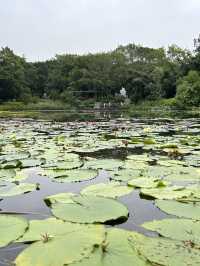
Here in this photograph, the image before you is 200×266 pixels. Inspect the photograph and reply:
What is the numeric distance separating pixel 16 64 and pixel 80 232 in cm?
4729

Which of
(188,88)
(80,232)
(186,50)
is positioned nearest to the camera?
(80,232)

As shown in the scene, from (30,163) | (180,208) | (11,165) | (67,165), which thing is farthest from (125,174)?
(11,165)

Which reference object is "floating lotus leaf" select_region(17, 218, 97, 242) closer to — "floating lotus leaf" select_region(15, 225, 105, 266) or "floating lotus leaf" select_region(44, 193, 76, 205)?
"floating lotus leaf" select_region(15, 225, 105, 266)

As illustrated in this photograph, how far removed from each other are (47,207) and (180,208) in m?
1.14

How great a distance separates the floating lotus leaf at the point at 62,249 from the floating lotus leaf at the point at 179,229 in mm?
385

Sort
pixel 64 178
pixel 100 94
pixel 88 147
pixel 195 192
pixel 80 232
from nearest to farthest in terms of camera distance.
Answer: pixel 80 232 < pixel 195 192 < pixel 64 178 < pixel 88 147 < pixel 100 94

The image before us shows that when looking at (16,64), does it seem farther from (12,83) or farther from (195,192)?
(195,192)

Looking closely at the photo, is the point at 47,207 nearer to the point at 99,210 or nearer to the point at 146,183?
the point at 99,210

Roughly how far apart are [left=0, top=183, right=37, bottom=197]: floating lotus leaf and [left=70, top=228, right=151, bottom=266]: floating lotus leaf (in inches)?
60.7

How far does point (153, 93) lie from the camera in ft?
143

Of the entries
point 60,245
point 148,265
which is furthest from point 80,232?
point 148,265

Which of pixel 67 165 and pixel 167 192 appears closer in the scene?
pixel 167 192

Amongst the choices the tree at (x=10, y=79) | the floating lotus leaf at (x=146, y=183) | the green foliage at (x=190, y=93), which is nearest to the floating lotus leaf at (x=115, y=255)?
the floating lotus leaf at (x=146, y=183)

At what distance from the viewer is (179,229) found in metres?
A: 2.32
